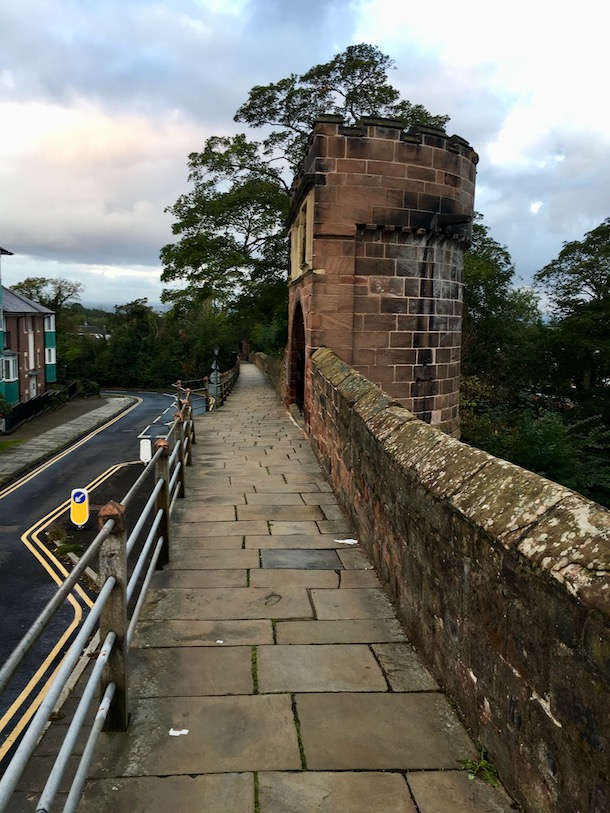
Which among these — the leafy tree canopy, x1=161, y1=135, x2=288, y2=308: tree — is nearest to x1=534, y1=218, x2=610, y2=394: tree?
the leafy tree canopy

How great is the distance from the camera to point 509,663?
8.52 feet

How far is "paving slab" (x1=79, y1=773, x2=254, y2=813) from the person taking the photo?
99.7 inches

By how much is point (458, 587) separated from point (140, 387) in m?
60.2

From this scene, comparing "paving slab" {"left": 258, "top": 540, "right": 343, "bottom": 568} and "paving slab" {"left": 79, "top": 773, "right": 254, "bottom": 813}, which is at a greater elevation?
"paving slab" {"left": 79, "top": 773, "right": 254, "bottom": 813}

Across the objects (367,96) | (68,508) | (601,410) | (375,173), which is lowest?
(68,508)

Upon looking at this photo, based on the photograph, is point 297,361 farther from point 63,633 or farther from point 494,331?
point 494,331

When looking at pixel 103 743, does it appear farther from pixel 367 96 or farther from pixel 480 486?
pixel 367 96

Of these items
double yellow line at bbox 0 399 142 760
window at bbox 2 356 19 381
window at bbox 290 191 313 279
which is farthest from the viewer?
window at bbox 2 356 19 381

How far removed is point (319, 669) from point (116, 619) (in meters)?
1.26

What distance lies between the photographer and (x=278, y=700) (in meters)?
3.33

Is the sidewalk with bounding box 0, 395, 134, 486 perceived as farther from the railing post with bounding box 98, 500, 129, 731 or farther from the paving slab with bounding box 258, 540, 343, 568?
the railing post with bounding box 98, 500, 129, 731

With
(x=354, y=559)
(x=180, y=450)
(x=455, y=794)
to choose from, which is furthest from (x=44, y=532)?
(x=455, y=794)

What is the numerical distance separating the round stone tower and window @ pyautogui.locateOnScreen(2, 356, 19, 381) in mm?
30996

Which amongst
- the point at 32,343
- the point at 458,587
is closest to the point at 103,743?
the point at 458,587
